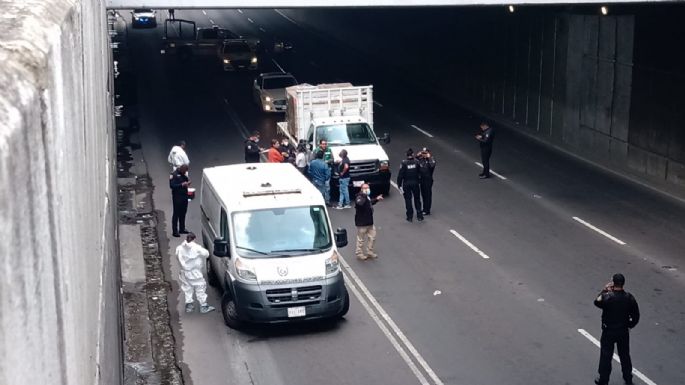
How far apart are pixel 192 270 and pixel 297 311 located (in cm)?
184

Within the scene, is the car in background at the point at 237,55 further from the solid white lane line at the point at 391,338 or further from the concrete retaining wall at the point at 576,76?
the solid white lane line at the point at 391,338

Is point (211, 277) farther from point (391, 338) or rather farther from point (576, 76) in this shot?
point (576, 76)

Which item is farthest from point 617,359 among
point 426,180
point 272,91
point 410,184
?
point 272,91

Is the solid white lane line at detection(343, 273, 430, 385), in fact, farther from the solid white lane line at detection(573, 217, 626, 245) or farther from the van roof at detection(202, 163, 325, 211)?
the solid white lane line at detection(573, 217, 626, 245)

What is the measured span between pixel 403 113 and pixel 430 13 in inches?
345

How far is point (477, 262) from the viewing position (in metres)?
19.4

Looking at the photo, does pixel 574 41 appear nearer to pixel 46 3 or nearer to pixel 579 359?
pixel 579 359

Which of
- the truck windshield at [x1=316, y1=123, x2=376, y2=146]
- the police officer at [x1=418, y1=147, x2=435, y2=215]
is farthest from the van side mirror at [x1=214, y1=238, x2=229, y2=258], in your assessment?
the truck windshield at [x1=316, y1=123, x2=376, y2=146]

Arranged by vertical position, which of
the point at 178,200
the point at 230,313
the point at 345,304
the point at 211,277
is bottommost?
the point at 211,277

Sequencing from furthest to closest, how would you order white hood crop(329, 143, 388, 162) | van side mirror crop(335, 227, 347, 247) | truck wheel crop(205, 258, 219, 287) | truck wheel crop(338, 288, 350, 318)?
white hood crop(329, 143, 388, 162), truck wheel crop(205, 258, 219, 287), van side mirror crop(335, 227, 347, 247), truck wheel crop(338, 288, 350, 318)

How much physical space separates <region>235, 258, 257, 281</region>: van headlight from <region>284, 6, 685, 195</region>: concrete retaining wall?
45.1 feet

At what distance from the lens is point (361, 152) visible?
2594 cm

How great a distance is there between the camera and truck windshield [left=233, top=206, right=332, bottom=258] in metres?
15.9

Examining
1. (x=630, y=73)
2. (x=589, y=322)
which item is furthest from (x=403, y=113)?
(x=589, y=322)
